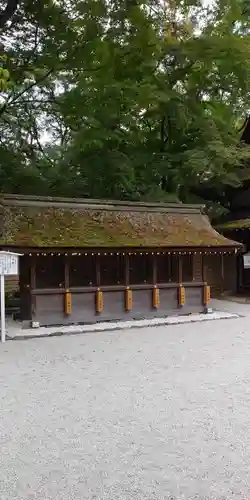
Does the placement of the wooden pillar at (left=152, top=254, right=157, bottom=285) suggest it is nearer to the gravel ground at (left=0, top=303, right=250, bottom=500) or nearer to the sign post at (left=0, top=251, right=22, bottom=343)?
the gravel ground at (left=0, top=303, right=250, bottom=500)

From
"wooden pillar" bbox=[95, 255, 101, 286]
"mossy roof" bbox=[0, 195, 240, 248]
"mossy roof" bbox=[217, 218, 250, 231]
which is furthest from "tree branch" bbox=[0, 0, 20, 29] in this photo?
"mossy roof" bbox=[217, 218, 250, 231]

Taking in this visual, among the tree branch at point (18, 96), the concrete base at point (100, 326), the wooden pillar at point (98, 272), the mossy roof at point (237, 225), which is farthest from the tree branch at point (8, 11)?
the mossy roof at point (237, 225)

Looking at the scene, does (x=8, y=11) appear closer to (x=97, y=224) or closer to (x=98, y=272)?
(x=97, y=224)

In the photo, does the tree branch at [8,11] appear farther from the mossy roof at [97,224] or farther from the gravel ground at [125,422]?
the gravel ground at [125,422]

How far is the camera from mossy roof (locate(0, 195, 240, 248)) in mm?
10188

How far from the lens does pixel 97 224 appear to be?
450 inches

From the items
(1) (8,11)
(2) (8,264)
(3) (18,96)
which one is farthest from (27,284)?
(3) (18,96)

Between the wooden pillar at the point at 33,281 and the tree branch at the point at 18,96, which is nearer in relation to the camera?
the wooden pillar at the point at 33,281

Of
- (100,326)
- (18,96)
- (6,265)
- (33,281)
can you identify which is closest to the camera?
(6,265)

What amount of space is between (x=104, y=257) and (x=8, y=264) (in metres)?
2.93

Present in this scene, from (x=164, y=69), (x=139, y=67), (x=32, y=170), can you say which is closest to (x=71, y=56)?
(x=139, y=67)

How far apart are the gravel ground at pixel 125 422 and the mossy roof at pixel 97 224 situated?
311cm

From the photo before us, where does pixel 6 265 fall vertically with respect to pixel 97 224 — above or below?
below

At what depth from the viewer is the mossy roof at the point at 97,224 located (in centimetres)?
1019
